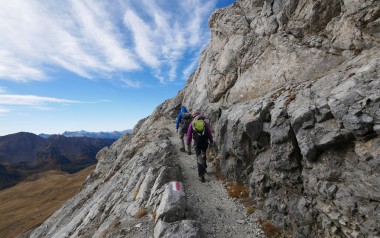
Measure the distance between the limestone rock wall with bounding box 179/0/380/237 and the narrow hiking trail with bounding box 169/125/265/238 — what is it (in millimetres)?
1474

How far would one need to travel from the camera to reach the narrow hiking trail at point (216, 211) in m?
14.8

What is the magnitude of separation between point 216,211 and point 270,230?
3.67 m

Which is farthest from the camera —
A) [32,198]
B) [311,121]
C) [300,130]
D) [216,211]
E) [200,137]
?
[32,198]

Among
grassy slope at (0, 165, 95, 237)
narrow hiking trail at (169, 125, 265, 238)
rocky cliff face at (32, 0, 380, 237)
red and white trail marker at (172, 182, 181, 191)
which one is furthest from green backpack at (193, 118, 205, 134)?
grassy slope at (0, 165, 95, 237)

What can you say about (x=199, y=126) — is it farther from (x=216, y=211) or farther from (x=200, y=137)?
(x=216, y=211)

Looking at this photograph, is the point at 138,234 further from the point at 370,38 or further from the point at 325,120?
the point at 370,38

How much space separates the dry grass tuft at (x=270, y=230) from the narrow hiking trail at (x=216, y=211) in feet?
1.05

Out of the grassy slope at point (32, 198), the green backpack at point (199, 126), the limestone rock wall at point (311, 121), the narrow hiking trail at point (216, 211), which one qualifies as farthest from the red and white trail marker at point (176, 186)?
the grassy slope at point (32, 198)

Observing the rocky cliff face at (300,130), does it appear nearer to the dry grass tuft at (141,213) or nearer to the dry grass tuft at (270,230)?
the dry grass tuft at (141,213)

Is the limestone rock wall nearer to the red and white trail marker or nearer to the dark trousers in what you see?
the dark trousers

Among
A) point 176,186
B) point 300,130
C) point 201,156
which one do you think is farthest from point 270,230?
point 201,156

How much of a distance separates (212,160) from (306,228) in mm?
13476

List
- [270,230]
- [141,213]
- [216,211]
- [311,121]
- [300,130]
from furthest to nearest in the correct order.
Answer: [141,213]
[216,211]
[270,230]
[300,130]
[311,121]

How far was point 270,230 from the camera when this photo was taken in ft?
49.2
